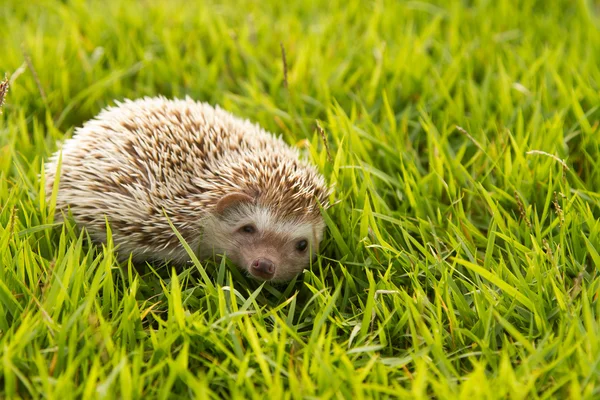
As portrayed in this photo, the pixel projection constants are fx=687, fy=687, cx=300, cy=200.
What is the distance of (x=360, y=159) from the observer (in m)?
4.39

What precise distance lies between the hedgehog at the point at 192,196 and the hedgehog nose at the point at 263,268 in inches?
1.1

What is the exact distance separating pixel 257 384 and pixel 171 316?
0.51 meters

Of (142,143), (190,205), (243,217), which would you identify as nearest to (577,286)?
(243,217)

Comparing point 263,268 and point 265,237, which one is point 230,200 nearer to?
point 265,237

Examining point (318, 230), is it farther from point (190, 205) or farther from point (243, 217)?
point (190, 205)

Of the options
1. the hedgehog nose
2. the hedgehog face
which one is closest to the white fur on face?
the hedgehog face

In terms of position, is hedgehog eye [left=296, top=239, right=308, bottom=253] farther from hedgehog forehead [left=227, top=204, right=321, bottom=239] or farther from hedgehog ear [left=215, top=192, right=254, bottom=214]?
hedgehog ear [left=215, top=192, right=254, bottom=214]

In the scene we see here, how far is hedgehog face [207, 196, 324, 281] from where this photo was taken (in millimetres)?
3863

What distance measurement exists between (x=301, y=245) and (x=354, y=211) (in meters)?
0.36

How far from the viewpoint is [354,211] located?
13.0ft

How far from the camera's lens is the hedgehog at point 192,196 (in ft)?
12.7

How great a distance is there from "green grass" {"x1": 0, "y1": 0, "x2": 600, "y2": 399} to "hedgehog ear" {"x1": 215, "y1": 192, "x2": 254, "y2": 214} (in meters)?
0.34

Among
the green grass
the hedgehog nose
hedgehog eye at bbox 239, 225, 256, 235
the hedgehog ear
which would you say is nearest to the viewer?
the green grass

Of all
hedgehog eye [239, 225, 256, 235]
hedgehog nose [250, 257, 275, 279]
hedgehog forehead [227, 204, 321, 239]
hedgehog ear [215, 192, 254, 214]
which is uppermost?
hedgehog ear [215, 192, 254, 214]
